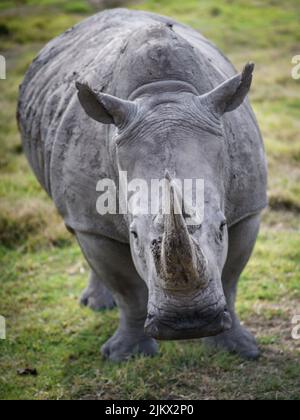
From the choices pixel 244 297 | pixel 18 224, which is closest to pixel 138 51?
pixel 244 297

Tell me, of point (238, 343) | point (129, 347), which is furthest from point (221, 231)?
point (129, 347)

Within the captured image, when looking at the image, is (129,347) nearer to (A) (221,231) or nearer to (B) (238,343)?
(B) (238,343)

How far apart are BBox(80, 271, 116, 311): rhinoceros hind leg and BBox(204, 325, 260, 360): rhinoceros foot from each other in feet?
4.10

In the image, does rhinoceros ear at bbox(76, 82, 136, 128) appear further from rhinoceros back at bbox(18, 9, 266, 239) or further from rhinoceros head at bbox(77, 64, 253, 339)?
rhinoceros back at bbox(18, 9, 266, 239)

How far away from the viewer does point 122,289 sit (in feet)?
15.6

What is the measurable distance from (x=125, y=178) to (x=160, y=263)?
0.78 meters

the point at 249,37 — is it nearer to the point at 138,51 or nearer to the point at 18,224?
the point at 18,224

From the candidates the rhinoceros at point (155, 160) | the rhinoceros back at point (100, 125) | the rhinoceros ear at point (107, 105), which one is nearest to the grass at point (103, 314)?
the rhinoceros at point (155, 160)

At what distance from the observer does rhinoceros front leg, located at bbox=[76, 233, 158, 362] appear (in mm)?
4605

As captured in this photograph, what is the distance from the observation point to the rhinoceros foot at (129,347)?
500cm

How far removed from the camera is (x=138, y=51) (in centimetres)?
404

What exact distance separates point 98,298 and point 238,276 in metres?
1.55

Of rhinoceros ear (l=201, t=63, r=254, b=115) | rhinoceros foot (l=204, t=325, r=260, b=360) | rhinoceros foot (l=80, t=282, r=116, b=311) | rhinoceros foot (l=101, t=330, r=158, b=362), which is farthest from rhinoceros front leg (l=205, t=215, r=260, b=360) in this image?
rhinoceros foot (l=80, t=282, r=116, b=311)

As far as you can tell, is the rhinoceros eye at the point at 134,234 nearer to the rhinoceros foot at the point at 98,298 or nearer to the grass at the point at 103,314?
the grass at the point at 103,314
